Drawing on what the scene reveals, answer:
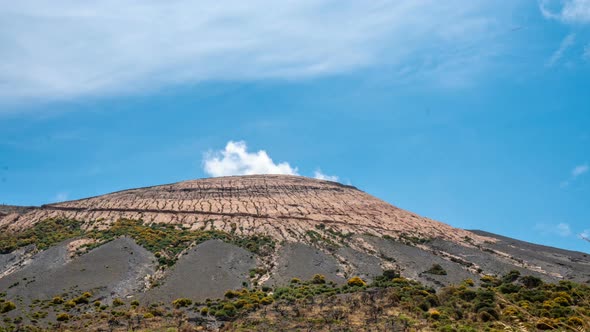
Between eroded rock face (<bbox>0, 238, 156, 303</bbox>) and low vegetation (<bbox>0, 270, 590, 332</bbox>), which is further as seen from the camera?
eroded rock face (<bbox>0, 238, 156, 303</bbox>)

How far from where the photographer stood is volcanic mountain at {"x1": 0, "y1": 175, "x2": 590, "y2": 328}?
53.4m

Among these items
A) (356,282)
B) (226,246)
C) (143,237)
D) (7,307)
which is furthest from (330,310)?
(143,237)

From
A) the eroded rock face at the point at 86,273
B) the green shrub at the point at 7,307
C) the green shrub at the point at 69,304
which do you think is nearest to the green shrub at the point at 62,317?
the green shrub at the point at 69,304

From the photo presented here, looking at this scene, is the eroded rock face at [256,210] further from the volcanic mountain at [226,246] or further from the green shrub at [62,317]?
the green shrub at [62,317]

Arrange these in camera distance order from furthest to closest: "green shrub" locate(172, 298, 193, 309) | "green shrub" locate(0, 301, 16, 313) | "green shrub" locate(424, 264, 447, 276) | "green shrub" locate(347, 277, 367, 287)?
"green shrub" locate(424, 264, 447, 276) < "green shrub" locate(347, 277, 367, 287) < "green shrub" locate(172, 298, 193, 309) < "green shrub" locate(0, 301, 16, 313)

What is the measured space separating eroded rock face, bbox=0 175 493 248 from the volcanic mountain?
0.94 feet

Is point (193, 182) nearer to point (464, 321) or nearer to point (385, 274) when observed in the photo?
point (385, 274)

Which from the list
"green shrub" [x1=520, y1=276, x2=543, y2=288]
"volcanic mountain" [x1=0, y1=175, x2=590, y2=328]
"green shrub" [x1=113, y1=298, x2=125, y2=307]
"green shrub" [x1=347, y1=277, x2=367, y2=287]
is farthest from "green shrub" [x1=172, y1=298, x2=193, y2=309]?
"green shrub" [x1=520, y1=276, x2=543, y2=288]

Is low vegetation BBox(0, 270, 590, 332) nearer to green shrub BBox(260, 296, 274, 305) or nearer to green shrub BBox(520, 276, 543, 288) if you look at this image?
green shrub BBox(260, 296, 274, 305)

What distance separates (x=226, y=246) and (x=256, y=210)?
22.2 meters

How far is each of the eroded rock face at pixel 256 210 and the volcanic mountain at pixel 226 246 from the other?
11.3 inches

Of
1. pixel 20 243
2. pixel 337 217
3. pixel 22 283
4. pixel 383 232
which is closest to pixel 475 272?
pixel 383 232

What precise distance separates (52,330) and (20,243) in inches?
1398

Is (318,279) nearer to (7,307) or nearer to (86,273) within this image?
(86,273)
